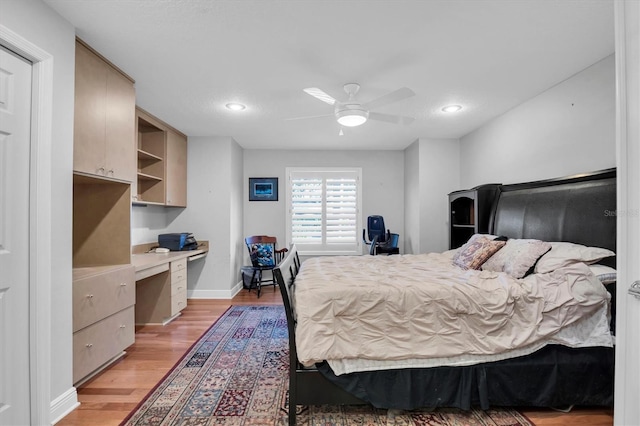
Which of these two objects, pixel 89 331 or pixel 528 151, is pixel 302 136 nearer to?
pixel 528 151

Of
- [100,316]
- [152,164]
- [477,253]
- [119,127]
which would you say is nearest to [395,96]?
[477,253]

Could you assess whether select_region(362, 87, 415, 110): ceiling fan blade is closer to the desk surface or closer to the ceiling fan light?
the ceiling fan light

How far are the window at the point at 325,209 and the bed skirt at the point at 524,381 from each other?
379 cm

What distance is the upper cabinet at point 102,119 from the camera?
7.06 feet

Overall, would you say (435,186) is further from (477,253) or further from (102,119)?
(102,119)

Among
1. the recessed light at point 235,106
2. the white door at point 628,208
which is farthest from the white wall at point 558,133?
the recessed light at point 235,106

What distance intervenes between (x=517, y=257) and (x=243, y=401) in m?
2.23

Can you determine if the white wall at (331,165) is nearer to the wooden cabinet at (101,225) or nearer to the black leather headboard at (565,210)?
the black leather headboard at (565,210)

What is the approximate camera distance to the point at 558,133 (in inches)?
111

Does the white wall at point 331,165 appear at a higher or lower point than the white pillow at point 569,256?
higher

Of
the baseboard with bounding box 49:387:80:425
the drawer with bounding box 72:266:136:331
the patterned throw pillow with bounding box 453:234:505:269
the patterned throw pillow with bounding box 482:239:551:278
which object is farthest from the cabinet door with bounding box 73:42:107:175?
the patterned throw pillow with bounding box 482:239:551:278

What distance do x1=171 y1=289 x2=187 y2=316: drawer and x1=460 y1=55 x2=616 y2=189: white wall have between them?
4159 millimetres

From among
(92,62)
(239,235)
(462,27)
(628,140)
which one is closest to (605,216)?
(628,140)

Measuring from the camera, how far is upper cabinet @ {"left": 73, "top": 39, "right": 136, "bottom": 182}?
2.15 meters
